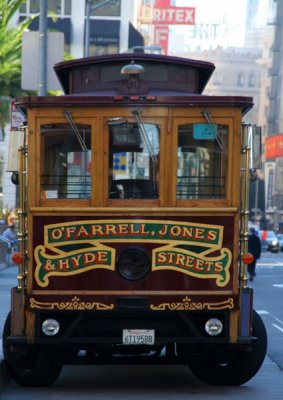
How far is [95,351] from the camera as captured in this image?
36.8ft

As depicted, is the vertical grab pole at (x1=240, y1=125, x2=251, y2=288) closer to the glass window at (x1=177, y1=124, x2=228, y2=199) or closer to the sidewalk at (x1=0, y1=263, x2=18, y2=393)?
the glass window at (x1=177, y1=124, x2=228, y2=199)

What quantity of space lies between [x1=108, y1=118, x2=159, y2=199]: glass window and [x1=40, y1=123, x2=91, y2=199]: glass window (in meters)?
0.24

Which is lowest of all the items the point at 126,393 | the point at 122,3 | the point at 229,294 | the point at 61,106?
the point at 126,393

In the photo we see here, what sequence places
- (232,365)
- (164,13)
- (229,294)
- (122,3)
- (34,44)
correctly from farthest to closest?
(164,13)
(122,3)
(34,44)
(232,365)
(229,294)

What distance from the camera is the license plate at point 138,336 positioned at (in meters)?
10.6

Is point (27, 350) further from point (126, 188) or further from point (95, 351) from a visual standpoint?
point (126, 188)

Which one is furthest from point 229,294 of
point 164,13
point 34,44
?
point 164,13

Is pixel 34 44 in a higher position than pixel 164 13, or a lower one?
lower

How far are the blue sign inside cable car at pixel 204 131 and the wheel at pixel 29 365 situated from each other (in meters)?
2.49

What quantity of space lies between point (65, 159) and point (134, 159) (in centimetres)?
65

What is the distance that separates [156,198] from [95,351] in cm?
165

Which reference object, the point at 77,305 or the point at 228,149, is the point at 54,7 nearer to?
the point at 228,149

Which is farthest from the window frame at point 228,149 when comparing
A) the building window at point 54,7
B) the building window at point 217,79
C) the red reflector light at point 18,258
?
the building window at point 217,79

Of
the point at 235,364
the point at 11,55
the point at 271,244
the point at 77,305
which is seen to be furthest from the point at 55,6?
the point at 77,305
